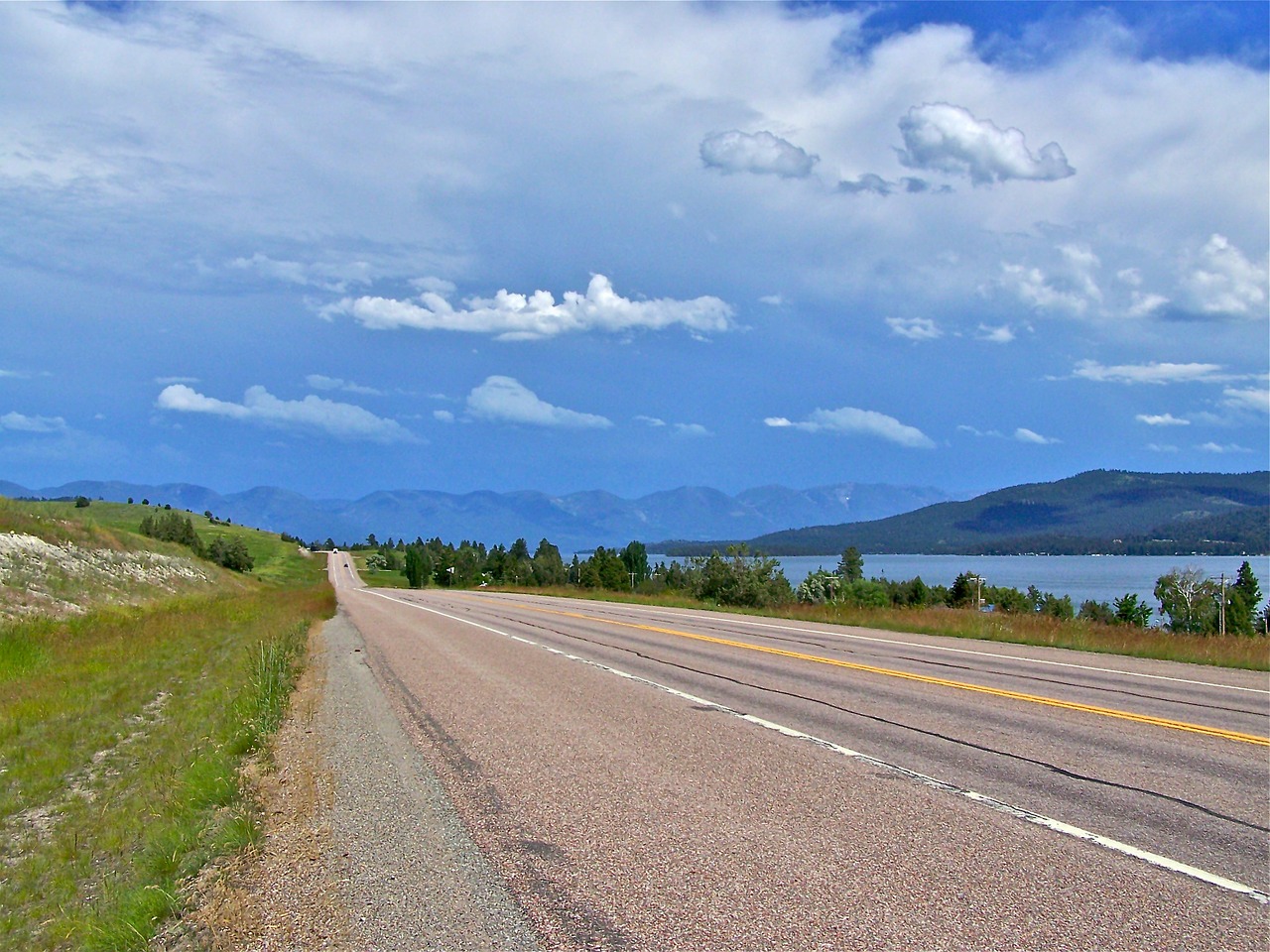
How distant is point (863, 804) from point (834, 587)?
Answer: 67533 millimetres

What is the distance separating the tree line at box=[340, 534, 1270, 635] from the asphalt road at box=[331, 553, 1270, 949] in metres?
18.0

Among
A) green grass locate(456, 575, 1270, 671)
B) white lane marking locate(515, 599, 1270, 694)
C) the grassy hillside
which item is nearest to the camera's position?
the grassy hillside

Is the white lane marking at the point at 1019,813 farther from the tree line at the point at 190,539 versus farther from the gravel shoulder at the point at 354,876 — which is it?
the tree line at the point at 190,539

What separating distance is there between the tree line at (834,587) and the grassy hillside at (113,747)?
23.4 metres

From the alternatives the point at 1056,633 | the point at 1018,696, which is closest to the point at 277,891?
the point at 1018,696

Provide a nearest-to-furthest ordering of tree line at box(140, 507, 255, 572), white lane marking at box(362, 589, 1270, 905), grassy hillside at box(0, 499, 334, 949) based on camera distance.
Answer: white lane marking at box(362, 589, 1270, 905)
grassy hillside at box(0, 499, 334, 949)
tree line at box(140, 507, 255, 572)

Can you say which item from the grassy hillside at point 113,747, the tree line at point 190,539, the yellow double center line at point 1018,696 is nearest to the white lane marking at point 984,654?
the yellow double center line at point 1018,696

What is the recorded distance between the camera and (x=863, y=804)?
23.6ft

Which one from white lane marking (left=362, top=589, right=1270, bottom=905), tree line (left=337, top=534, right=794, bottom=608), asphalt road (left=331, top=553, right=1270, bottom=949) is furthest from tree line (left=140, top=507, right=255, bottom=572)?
white lane marking (left=362, top=589, right=1270, bottom=905)

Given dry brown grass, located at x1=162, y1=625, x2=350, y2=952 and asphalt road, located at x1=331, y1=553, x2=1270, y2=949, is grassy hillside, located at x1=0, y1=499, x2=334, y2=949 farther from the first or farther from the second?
asphalt road, located at x1=331, y1=553, x2=1270, y2=949

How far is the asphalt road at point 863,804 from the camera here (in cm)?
513

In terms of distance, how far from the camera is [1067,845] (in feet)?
20.4

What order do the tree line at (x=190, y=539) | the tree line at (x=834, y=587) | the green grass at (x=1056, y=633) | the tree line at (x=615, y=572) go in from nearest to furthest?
the green grass at (x=1056, y=633), the tree line at (x=834, y=587), the tree line at (x=615, y=572), the tree line at (x=190, y=539)

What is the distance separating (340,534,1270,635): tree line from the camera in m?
53.1
